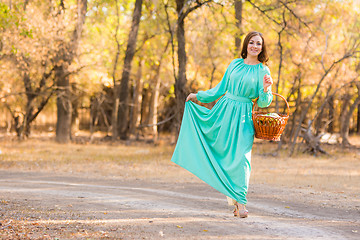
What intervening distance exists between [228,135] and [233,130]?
0.12 meters

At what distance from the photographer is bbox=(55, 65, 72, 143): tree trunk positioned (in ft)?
57.5

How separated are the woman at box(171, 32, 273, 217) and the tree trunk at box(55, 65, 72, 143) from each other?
12.6m

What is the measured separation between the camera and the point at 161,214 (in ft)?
18.0

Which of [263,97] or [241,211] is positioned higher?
[263,97]

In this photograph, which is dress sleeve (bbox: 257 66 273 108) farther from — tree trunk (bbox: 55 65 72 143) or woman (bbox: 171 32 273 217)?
tree trunk (bbox: 55 65 72 143)

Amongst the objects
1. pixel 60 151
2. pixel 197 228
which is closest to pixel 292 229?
pixel 197 228

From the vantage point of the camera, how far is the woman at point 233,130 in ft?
16.8

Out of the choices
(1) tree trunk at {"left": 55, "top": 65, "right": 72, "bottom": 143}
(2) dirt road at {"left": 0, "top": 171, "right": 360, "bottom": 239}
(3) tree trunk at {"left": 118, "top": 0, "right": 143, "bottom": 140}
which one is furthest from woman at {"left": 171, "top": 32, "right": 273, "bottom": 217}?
(3) tree trunk at {"left": 118, "top": 0, "right": 143, "bottom": 140}

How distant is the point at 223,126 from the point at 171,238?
1.60 metres

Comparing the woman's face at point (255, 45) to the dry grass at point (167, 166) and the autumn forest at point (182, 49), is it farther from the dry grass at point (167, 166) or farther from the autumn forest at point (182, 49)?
the autumn forest at point (182, 49)

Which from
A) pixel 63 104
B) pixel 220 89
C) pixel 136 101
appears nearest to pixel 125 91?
pixel 136 101

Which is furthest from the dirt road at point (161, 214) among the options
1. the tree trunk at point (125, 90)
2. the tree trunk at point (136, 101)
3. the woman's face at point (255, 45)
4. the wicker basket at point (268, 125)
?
the tree trunk at point (136, 101)

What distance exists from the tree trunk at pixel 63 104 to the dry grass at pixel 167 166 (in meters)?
2.16

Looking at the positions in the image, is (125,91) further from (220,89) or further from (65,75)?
(220,89)
